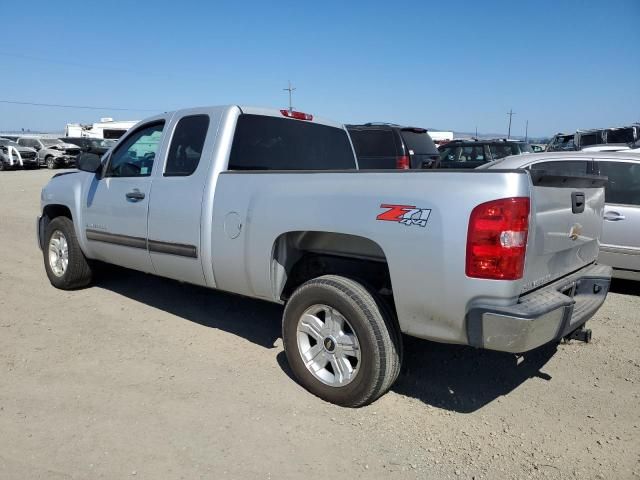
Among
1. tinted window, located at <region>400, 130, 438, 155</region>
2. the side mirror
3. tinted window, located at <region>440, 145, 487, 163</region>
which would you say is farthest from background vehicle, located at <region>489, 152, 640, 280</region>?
tinted window, located at <region>440, 145, 487, 163</region>

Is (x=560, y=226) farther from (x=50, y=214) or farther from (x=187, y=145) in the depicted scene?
(x=50, y=214)

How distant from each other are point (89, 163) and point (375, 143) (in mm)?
7559

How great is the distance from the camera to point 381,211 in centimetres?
285

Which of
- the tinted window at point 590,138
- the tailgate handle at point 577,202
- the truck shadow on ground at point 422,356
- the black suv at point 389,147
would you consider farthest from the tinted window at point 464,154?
the tailgate handle at point 577,202

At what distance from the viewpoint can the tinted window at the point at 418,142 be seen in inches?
449

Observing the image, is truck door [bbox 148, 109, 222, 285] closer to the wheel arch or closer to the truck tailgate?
the wheel arch

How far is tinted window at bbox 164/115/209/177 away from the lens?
4.04 metres

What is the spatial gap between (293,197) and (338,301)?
72 cm

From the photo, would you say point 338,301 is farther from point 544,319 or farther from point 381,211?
point 544,319

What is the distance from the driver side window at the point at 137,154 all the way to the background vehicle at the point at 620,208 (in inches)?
148

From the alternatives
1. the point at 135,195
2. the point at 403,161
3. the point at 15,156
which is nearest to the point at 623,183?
the point at 135,195

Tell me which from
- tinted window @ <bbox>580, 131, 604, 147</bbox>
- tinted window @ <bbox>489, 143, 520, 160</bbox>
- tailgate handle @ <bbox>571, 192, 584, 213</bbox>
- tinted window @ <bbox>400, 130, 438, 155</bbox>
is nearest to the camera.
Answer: tailgate handle @ <bbox>571, 192, 584, 213</bbox>

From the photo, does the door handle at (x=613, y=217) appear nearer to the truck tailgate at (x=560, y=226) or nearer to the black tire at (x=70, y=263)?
the truck tailgate at (x=560, y=226)

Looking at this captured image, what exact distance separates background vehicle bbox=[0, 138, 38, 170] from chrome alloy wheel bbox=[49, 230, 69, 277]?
27.2 m
